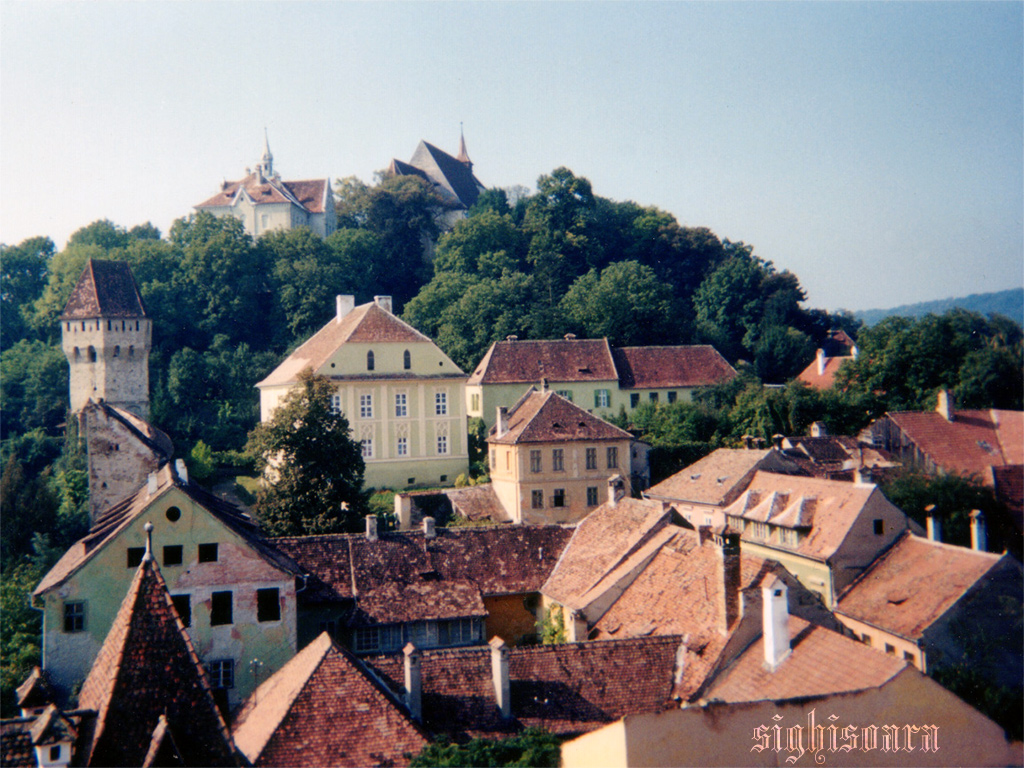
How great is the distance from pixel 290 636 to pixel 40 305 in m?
55.7

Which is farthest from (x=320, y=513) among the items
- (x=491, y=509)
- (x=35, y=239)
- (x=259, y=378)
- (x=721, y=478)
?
(x=35, y=239)

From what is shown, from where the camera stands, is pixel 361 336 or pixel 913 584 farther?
pixel 361 336

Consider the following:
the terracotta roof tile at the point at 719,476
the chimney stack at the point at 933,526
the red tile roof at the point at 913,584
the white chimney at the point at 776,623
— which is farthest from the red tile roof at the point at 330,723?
the terracotta roof tile at the point at 719,476

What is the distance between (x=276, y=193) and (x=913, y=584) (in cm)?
7290

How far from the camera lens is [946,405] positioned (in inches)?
1497

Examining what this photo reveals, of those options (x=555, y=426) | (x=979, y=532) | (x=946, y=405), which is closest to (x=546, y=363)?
(x=555, y=426)

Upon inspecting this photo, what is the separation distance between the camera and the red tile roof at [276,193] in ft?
280

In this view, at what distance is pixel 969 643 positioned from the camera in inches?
845

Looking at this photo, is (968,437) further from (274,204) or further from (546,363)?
(274,204)

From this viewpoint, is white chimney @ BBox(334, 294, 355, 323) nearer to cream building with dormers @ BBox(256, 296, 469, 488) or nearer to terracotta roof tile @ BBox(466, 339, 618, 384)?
cream building with dormers @ BBox(256, 296, 469, 488)

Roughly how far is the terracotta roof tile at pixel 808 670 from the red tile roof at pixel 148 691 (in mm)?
9122

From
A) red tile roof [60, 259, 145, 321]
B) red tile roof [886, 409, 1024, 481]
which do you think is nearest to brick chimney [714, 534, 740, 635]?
red tile roof [886, 409, 1024, 481]

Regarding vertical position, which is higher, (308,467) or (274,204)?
(274,204)

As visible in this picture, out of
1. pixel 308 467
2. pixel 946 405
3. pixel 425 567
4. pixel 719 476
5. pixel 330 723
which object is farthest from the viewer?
pixel 719 476
